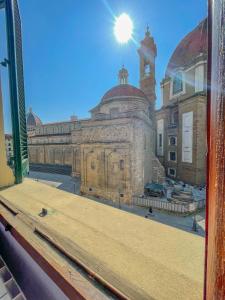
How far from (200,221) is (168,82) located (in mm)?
12998

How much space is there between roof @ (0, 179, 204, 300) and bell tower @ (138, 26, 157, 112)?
16.5 metres

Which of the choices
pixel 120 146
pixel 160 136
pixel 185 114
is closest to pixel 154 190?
pixel 120 146

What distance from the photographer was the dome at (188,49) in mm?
12523

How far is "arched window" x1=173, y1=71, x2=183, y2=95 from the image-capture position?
Result: 46.4 feet

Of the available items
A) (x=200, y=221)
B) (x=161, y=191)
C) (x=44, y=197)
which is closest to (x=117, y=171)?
(x=161, y=191)

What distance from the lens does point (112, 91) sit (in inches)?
578

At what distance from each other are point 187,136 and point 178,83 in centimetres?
518

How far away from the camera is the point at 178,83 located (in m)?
14.4

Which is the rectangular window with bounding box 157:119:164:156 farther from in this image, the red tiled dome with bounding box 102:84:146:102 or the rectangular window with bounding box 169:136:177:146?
the red tiled dome with bounding box 102:84:146:102

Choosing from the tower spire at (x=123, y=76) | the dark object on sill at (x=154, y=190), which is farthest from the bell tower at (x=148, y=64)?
the dark object on sill at (x=154, y=190)

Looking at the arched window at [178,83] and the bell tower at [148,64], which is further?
Answer: the bell tower at [148,64]

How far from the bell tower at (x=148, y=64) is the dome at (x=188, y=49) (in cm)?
171

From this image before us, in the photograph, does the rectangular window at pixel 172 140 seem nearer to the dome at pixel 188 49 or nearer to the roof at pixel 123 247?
the dome at pixel 188 49

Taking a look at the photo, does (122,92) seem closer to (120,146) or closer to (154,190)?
(120,146)
